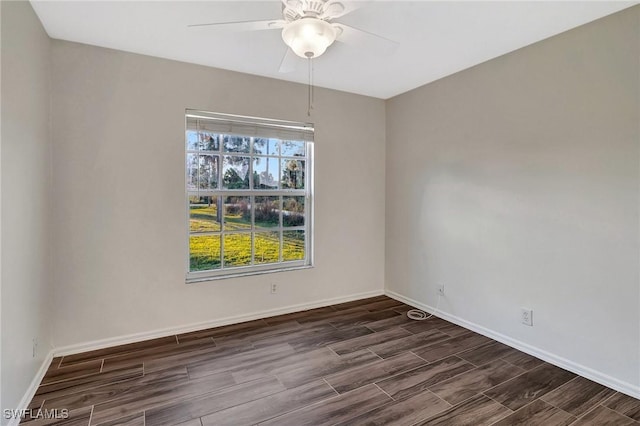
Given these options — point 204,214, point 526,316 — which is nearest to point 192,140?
point 204,214

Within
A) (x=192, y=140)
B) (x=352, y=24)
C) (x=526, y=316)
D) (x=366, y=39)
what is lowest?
(x=526, y=316)

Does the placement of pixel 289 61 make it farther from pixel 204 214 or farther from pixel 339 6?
pixel 204 214

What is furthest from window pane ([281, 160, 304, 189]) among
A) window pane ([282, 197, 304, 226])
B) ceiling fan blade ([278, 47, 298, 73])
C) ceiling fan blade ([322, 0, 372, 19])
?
ceiling fan blade ([322, 0, 372, 19])

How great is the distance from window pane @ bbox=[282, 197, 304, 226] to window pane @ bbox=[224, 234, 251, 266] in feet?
1.50

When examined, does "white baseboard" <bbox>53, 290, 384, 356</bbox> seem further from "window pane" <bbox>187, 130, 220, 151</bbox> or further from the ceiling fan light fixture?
the ceiling fan light fixture

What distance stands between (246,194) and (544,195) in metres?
2.62

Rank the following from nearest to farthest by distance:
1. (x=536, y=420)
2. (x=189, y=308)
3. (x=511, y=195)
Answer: (x=536, y=420) < (x=511, y=195) < (x=189, y=308)

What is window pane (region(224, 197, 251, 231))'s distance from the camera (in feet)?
11.1

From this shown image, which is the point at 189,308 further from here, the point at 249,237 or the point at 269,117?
the point at 269,117

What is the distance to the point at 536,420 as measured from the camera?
6.27 feet

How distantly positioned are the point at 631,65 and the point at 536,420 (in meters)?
2.23

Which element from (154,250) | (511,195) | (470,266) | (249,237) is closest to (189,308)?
(154,250)

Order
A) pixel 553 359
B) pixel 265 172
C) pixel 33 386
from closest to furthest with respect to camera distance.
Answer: pixel 33 386 < pixel 553 359 < pixel 265 172

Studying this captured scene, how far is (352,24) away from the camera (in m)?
2.31
